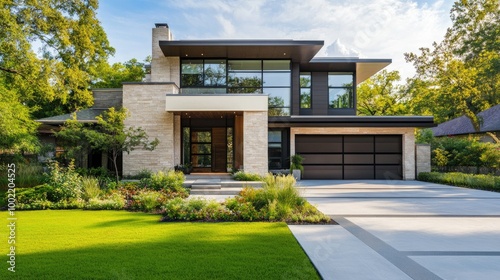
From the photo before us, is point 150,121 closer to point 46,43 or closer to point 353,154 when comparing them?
point 46,43

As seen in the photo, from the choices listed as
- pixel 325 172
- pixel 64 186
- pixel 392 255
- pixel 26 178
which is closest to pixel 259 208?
pixel 392 255

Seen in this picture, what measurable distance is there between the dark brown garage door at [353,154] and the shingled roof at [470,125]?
11.4 metres

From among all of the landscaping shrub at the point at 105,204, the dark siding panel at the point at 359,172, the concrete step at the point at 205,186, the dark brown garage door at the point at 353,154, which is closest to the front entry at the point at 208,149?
the dark brown garage door at the point at 353,154

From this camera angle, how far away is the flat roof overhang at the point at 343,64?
69.0 ft

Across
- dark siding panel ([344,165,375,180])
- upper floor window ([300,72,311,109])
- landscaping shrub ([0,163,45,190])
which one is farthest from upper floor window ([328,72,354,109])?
landscaping shrub ([0,163,45,190])

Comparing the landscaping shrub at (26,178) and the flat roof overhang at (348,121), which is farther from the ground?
the flat roof overhang at (348,121)

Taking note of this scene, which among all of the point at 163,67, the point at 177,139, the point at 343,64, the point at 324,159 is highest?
the point at 343,64

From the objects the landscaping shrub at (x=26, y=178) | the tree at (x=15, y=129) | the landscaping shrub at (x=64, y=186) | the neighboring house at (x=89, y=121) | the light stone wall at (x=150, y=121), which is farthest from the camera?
the neighboring house at (x=89, y=121)

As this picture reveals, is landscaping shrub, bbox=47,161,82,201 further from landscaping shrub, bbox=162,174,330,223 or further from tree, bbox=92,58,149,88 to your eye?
tree, bbox=92,58,149,88

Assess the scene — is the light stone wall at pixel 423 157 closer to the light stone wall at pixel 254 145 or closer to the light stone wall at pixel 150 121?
the light stone wall at pixel 254 145

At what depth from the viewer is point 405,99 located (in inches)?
1543

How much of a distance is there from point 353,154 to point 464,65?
41.6 feet

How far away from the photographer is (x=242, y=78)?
791 inches

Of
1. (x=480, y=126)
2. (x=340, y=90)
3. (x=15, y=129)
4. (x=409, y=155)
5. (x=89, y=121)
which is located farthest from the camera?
(x=480, y=126)
